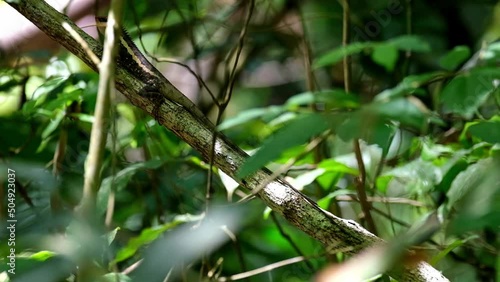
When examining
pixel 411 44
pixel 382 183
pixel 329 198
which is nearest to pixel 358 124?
pixel 411 44

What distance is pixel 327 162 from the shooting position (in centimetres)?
97

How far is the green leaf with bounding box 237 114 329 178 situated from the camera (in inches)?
17.0

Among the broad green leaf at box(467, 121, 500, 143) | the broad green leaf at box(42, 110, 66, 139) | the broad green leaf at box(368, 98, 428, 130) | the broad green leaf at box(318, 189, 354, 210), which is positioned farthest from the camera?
the broad green leaf at box(42, 110, 66, 139)

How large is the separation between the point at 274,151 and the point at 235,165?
248 mm

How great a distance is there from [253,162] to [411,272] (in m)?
0.27

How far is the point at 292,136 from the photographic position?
435 mm

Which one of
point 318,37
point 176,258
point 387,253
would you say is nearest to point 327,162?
point 176,258

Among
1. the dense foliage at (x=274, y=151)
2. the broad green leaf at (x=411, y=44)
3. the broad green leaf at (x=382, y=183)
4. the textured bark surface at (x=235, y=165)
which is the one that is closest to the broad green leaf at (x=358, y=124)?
the dense foliage at (x=274, y=151)

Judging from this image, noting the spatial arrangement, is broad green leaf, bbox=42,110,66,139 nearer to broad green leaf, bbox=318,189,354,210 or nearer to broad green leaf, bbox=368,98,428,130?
broad green leaf, bbox=318,189,354,210

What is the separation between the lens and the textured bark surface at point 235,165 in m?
0.66

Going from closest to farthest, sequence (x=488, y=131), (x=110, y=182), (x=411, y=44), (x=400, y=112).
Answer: (x=400, y=112) < (x=488, y=131) < (x=411, y=44) < (x=110, y=182)

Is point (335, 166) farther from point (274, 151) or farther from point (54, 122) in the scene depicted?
point (274, 151)

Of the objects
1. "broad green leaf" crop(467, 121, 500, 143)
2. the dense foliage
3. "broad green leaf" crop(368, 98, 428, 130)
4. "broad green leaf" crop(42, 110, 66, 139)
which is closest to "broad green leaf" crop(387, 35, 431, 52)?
the dense foliage

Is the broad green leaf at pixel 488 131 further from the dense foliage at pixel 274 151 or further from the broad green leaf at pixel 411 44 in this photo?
the broad green leaf at pixel 411 44
